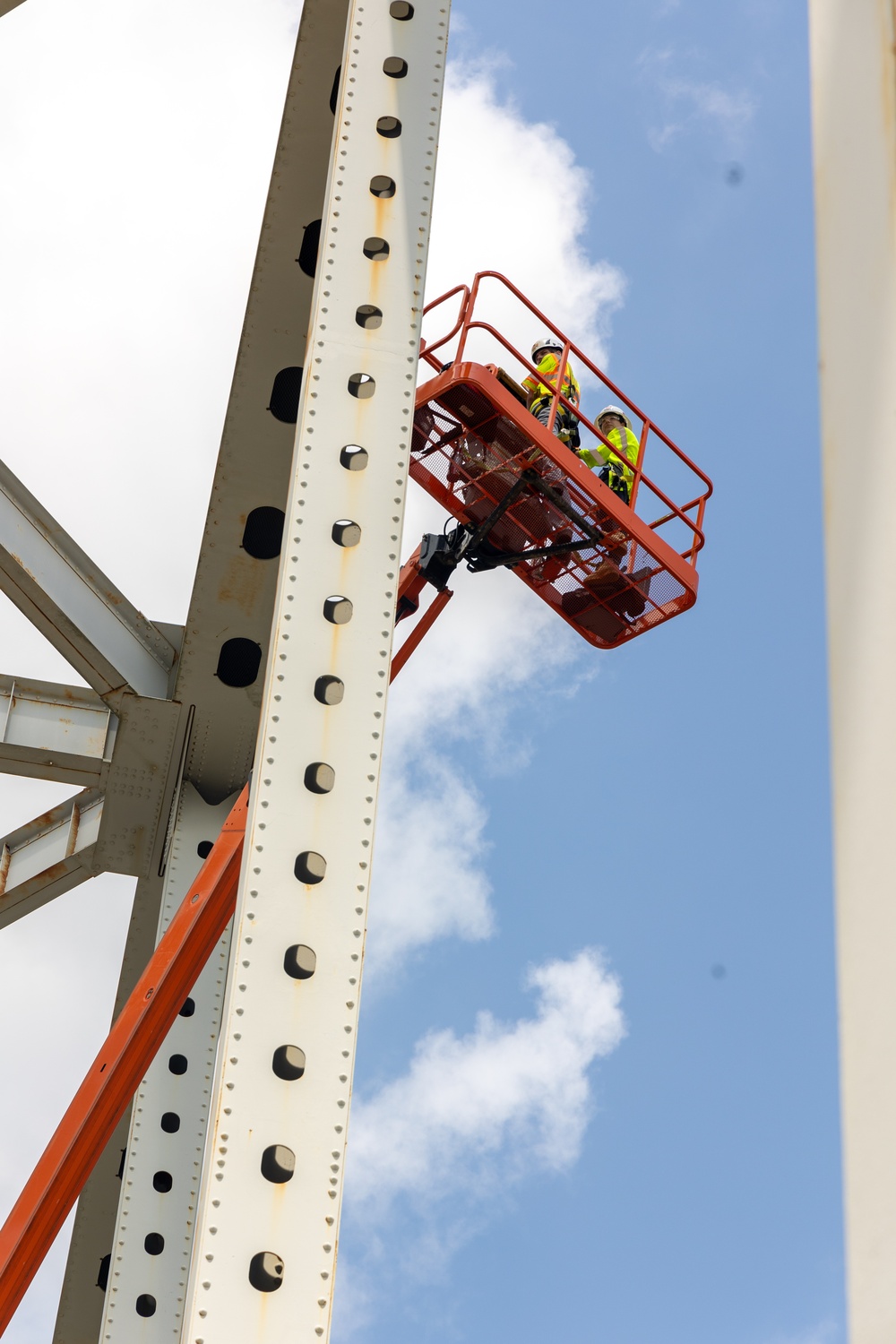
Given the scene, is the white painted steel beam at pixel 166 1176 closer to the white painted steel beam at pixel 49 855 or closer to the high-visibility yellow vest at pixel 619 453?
the white painted steel beam at pixel 49 855

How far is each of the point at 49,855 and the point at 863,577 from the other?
10947 millimetres

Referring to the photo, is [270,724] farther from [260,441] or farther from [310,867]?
[260,441]

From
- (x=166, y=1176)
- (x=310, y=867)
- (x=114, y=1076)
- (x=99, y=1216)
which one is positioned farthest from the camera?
(x=99, y=1216)

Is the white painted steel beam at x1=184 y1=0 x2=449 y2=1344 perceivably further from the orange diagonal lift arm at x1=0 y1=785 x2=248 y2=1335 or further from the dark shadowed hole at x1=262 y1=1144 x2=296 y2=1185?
the orange diagonal lift arm at x1=0 y1=785 x2=248 y2=1335

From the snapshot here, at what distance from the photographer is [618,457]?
11852 mm

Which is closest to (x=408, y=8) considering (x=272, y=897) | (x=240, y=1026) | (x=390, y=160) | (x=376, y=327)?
(x=390, y=160)

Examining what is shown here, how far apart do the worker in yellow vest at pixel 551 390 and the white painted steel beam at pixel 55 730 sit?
398 cm

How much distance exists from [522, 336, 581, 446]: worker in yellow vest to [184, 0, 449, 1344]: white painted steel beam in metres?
4.72

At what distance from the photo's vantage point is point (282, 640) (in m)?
5.73

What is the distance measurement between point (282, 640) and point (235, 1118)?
68.4 inches

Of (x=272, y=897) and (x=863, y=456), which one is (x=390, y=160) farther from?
(x=863, y=456)

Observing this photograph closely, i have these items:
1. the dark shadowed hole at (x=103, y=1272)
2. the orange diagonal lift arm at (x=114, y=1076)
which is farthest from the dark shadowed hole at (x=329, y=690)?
the dark shadowed hole at (x=103, y=1272)

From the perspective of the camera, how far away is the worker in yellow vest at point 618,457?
39.0 feet

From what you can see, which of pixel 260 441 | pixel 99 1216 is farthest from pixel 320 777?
pixel 99 1216
